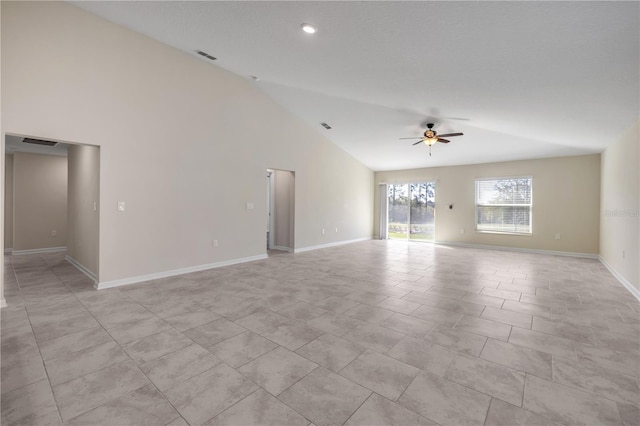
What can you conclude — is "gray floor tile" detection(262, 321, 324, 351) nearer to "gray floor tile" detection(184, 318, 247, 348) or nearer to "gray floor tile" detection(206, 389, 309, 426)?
"gray floor tile" detection(184, 318, 247, 348)

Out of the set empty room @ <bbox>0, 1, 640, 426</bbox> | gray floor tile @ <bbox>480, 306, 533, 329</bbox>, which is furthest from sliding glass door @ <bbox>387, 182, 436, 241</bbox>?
gray floor tile @ <bbox>480, 306, 533, 329</bbox>

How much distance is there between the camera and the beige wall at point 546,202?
6598 mm

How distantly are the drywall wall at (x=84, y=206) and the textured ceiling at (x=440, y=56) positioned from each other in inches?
85.8

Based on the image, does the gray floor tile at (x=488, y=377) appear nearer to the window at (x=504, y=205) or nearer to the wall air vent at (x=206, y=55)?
the wall air vent at (x=206, y=55)

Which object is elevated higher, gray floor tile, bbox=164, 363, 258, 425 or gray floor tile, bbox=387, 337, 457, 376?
gray floor tile, bbox=387, 337, 457, 376

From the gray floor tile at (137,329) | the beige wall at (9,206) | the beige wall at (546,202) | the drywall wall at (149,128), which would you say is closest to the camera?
the gray floor tile at (137,329)

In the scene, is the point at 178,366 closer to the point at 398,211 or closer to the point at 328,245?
the point at 328,245

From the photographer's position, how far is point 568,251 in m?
6.86

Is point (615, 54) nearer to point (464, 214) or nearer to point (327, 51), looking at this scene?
point (327, 51)

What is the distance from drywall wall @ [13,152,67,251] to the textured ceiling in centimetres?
517

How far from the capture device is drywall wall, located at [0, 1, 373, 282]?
3.43 m

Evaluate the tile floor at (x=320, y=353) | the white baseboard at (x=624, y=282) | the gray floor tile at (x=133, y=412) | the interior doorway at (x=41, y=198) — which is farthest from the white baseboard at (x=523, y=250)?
the interior doorway at (x=41, y=198)

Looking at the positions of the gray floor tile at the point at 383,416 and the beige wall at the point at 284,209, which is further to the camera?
the beige wall at the point at 284,209

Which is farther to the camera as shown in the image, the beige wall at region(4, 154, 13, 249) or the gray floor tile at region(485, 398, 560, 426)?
the beige wall at region(4, 154, 13, 249)
